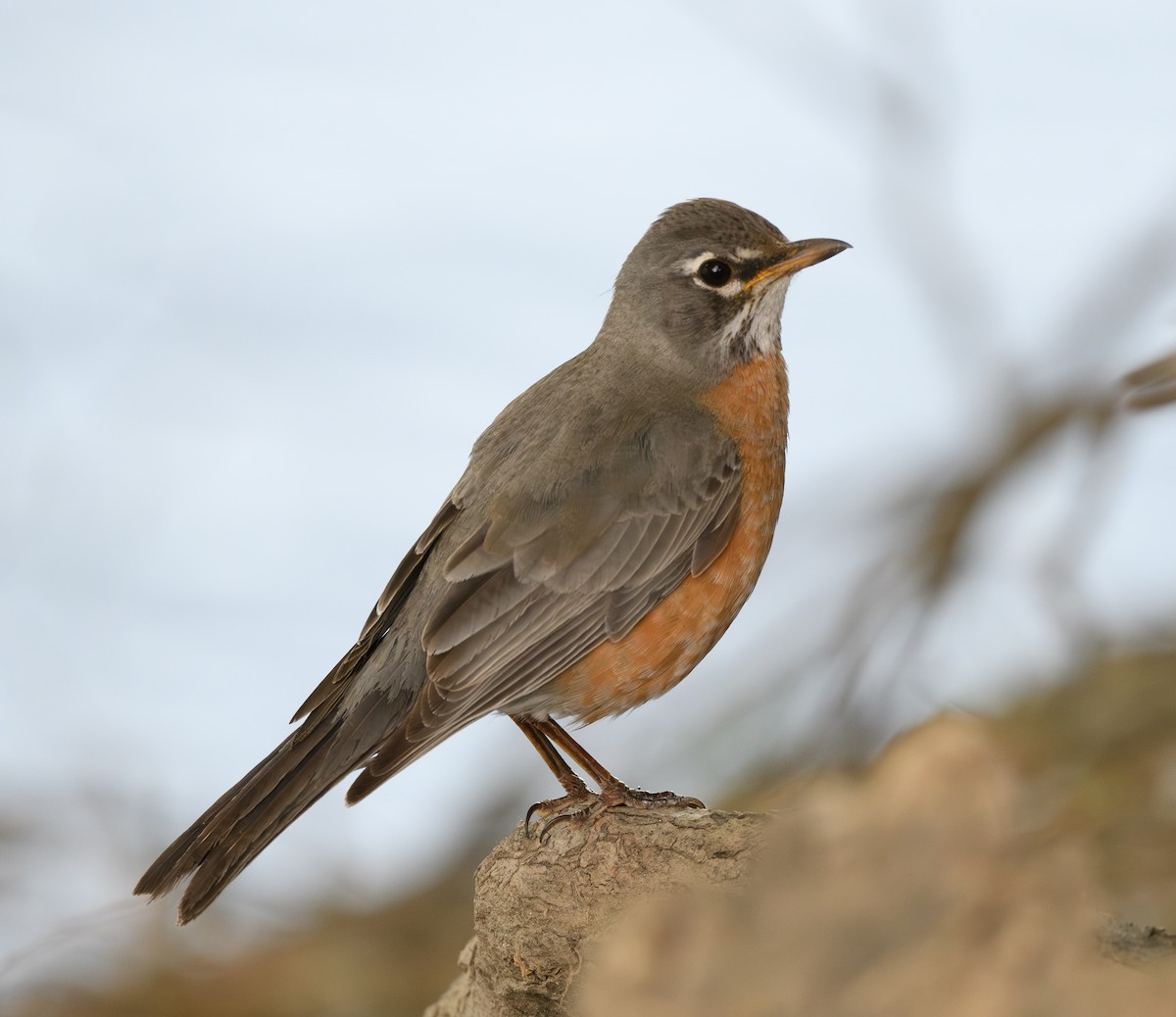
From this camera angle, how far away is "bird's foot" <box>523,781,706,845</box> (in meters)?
4.10

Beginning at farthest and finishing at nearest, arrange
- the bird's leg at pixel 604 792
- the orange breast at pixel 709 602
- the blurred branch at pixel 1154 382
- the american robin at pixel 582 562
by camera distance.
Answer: the orange breast at pixel 709 602, the american robin at pixel 582 562, the bird's leg at pixel 604 792, the blurred branch at pixel 1154 382

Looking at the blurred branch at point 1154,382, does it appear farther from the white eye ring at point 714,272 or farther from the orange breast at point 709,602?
the white eye ring at point 714,272

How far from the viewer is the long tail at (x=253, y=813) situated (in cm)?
427

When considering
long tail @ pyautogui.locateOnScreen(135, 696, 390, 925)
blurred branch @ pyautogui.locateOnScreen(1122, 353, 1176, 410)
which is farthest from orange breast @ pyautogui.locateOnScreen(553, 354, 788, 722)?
blurred branch @ pyautogui.locateOnScreen(1122, 353, 1176, 410)

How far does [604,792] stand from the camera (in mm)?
4547

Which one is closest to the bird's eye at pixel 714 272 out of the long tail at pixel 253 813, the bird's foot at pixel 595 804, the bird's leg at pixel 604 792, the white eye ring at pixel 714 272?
the white eye ring at pixel 714 272

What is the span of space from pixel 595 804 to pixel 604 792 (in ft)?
1.24

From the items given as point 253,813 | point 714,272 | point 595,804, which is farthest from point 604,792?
point 714,272

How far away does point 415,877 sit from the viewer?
6.04m

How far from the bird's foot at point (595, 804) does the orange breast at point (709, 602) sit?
0.30 metres

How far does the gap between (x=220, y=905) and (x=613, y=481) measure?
2.67 metres

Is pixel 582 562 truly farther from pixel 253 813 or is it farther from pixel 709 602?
pixel 253 813

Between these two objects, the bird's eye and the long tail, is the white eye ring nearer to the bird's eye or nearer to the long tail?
the bird's eye

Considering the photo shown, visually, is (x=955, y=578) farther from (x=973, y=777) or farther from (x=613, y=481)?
(x=973, y=777)
